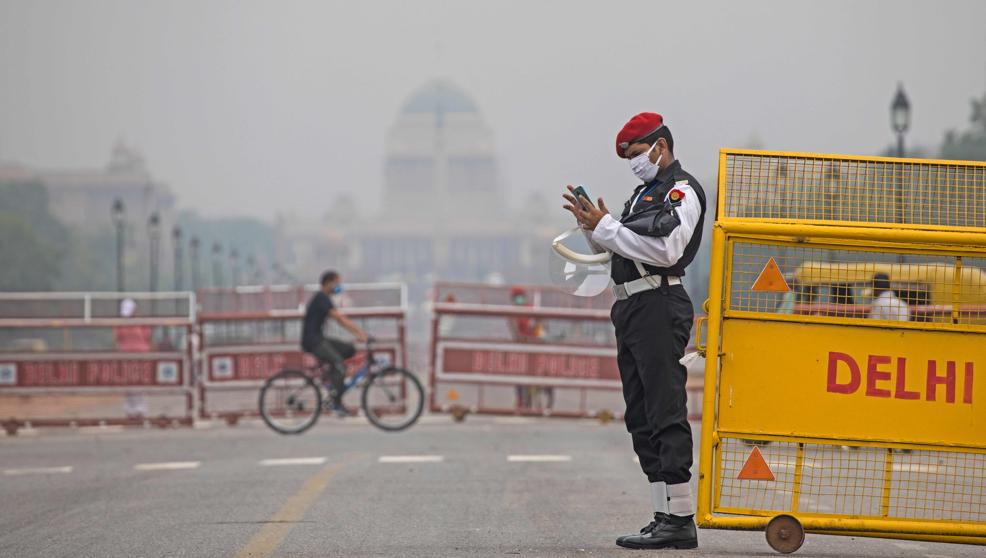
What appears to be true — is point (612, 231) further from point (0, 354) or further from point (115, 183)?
point (115, 183)

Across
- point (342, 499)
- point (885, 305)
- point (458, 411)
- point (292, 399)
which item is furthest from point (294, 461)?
point (885, 305)

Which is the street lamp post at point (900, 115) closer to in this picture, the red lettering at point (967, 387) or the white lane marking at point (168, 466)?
the white lane marking at point (168, 466)

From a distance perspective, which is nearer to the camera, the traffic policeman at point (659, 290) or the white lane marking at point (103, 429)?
the traffic policeman at point (659, 290)

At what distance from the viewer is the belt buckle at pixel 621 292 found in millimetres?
6922

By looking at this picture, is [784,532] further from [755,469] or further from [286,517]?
[286,517]

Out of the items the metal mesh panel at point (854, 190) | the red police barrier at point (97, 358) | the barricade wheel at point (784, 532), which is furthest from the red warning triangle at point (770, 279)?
the red police barrier at point (97, 358)

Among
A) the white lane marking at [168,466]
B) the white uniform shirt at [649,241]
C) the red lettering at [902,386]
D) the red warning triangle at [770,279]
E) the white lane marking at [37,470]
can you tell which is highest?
the white uniform shirt at [649,241]

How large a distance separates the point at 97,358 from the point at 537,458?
758 cm

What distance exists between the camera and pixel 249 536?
7695mm

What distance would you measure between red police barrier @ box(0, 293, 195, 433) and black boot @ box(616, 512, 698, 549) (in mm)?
12775

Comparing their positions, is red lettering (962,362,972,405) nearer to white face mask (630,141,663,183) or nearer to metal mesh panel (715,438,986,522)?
metal mesh panel (715,438,986,522)

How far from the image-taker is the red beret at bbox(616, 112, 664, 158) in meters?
6.86

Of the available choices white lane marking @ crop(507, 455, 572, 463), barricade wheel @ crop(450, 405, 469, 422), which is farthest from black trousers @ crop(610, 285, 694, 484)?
barricade wheel @ crop(450, 405, 469, 422)

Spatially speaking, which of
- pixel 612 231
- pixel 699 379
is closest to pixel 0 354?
pixel 699 379
